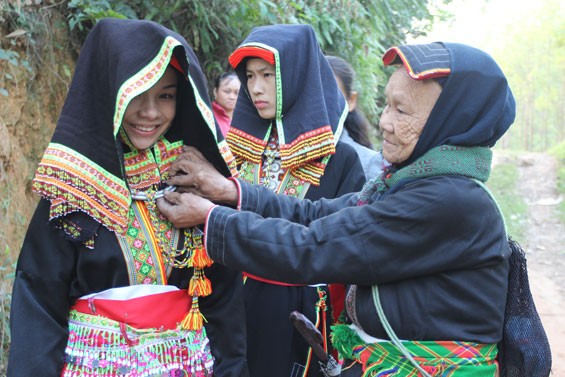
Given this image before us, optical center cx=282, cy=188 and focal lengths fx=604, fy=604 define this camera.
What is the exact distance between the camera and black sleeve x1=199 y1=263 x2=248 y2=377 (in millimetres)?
2350

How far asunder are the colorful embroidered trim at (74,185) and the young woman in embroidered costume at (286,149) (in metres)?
0.92

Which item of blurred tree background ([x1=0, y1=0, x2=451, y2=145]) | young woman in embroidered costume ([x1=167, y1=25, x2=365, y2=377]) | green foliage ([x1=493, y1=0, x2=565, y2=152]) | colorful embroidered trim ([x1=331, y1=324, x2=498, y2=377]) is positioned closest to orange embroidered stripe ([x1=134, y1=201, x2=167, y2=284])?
Answer: young woman in embroidered costume ([x1=167, y1=25, x2=365, y2=377])

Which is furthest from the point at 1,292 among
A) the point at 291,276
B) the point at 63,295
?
the point at 291,276

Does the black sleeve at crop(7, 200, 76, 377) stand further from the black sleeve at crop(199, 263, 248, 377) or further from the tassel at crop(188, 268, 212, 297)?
the black sleeve at crop(199, 263, 248, 377)

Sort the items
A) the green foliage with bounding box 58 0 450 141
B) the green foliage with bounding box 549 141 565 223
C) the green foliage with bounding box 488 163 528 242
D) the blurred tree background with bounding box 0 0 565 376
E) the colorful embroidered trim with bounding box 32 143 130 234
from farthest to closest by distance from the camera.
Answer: the green foliage with bounding box 549 141 565 223 < the green foliage with bounding box 488 163 528 242 < the green foliage with bounding box 58 0 450 141 < the blurred tree background with bounding box 0 0 565 376 < the colorful embroidered trim with bounding box 32 143 130 234

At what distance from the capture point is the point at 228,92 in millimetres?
5812

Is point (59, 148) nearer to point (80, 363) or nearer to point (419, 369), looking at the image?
point (80, 363)

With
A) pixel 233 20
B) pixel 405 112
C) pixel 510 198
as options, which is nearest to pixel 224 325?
pixel 405 112

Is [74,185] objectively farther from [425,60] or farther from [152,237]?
[425,60]

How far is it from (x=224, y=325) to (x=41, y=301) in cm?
69

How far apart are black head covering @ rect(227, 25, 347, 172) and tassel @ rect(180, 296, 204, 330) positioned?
0.95 metres

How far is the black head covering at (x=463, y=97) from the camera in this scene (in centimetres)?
189

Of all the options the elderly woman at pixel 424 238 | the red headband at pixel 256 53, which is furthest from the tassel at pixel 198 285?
the red headband at pixel 256 53

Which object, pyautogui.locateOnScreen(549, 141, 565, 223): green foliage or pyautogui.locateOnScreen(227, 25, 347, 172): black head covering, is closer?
pyautogui.locateOnScreen(227, 25, 347, 172): black head covering
